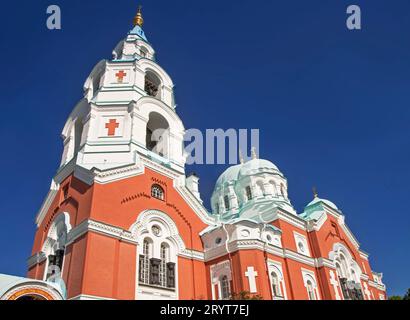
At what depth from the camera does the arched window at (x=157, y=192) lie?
1903 cm

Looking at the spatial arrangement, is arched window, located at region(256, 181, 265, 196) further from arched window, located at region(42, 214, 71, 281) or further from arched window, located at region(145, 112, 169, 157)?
arched window, located at region(42, 214, 71, 281)

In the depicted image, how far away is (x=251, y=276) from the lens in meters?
17.1

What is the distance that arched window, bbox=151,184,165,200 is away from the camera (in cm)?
1903

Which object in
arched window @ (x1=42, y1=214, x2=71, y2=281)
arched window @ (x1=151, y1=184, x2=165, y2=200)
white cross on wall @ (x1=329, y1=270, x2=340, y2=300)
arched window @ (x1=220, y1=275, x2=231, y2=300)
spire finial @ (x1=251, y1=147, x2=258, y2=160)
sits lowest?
arched window @ (x1=220, y1=275, x2=231, y2=300)

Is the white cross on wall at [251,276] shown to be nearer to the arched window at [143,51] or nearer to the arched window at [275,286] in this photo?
the arched window at [275,286]

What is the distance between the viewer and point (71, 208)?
17.6 m

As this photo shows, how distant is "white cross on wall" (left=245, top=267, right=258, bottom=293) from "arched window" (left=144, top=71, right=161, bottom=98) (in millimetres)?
14276

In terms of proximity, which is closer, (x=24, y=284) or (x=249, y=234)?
(x=24, y=284)

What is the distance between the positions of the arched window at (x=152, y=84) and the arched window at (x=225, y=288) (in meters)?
14.0

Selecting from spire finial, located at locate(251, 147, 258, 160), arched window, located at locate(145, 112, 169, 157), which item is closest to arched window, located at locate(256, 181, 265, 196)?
spire finial, located at locate(251, 147, 258, 160)

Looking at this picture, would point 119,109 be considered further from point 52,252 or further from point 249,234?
point 249,234

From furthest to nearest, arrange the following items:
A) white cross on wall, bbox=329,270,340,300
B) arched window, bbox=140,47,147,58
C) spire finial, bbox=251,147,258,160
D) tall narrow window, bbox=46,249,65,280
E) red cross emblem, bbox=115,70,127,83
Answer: spire finial, bbox=251,147,258,160 → arched window, bbox=140,47,147,58 → red cross emblem, bbox=115,70,127,83 → white cross on wall, bbox=329,270,340,300 → tall narrow window, bbox=46,249,65,280
